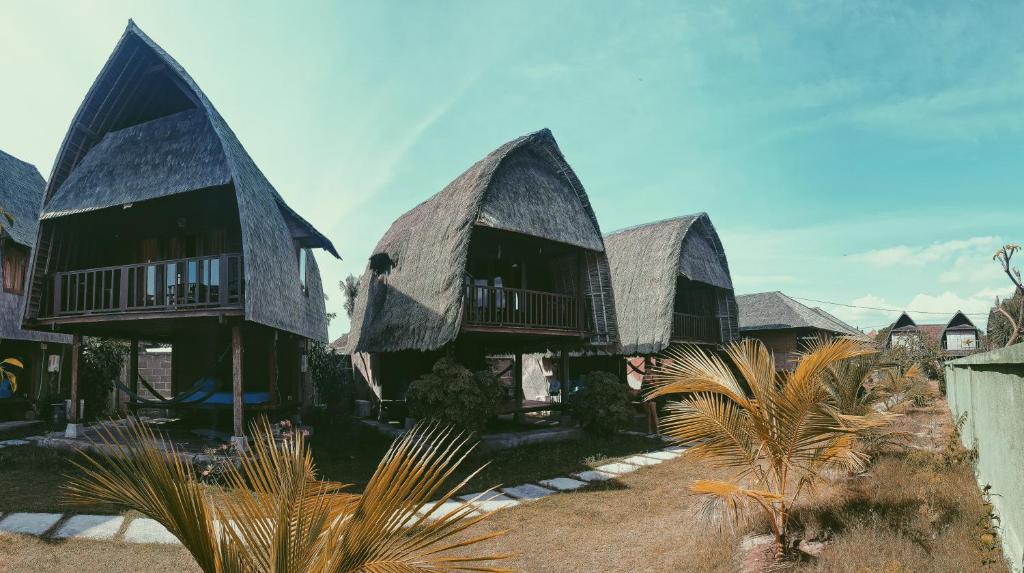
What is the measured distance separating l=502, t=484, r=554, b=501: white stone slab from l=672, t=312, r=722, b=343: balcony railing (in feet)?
27.2

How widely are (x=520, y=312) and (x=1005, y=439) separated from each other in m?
8.26

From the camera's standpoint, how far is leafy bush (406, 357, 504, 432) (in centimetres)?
966

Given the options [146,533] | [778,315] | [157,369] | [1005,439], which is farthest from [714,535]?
[778,315]

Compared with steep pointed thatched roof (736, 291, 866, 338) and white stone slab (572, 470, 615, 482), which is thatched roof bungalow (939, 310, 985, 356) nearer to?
steep pointed thatched roof (736, 291, 866, 338)

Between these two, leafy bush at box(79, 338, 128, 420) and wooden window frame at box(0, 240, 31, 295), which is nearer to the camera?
wooden window frame at box(0, 240, 31, 295)

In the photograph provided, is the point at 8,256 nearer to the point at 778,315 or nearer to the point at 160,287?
the point at 160,287

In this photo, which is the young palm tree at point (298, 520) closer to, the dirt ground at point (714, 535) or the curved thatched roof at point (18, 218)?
the dirt ground at point (714, 535)

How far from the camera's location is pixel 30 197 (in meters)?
14.8

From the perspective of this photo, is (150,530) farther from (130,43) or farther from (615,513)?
(130,43)

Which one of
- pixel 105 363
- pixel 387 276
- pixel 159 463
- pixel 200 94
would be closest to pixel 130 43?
pixel 200 94

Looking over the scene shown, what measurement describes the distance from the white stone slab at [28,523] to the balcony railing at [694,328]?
13.1 m

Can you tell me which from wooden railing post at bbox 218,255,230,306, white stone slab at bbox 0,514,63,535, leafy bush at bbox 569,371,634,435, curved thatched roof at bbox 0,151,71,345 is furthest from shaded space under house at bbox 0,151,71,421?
leafy bush at bbox 569,371,634,435

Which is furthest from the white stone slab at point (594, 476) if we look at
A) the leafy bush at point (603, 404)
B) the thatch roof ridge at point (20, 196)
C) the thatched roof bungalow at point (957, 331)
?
the thatched roof bungalow at point (957, 331)

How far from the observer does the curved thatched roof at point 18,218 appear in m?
13.3
